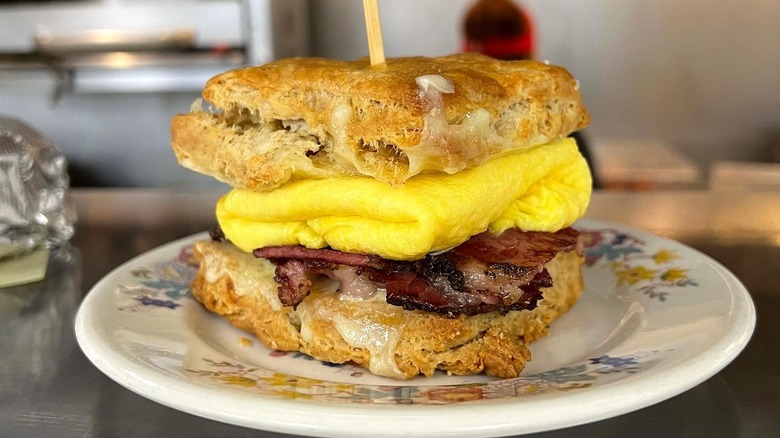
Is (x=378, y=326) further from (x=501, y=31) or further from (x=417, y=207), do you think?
(x=501, y=31)

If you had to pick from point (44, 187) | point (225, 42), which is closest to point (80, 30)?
point (225, 42)

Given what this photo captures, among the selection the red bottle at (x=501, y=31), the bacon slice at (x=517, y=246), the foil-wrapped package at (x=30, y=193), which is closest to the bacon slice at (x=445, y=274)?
the bacon slice at (x=517, y=246)

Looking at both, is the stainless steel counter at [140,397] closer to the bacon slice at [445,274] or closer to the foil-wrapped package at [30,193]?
the foil-wrapped package at [30,193]

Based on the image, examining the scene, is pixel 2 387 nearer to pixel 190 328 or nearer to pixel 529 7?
pixel 190 328

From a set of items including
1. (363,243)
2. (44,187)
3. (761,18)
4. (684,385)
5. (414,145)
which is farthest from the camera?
(761,18)

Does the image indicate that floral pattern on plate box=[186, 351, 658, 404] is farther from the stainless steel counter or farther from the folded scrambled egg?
the folded scrambled egg

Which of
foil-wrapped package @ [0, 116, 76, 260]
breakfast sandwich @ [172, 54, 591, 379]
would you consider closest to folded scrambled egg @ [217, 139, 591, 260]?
breakfast sandwich @ [172, 54, 591, 379]

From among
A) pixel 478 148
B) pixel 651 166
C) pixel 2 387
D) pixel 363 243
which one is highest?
pixel 478 148
